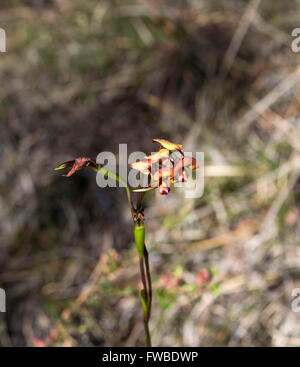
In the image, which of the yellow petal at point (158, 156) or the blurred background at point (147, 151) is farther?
the blurred background at point (147, 151)

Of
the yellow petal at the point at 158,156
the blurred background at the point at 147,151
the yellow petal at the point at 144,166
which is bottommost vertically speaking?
the yellow petal at the point at 144,166

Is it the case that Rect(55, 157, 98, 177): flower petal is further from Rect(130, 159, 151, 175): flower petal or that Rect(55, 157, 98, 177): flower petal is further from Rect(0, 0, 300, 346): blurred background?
Rect(0, 0, 300, 346): blurred background

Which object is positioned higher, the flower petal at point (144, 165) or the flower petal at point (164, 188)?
the flower petal at point (144, 165)

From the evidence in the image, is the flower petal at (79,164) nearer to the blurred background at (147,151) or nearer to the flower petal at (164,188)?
the flower petal at (164,188)

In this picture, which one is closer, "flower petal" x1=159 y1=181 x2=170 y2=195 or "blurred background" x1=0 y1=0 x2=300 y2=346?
"flower petal" x1=159 y1=181 x2=170 y2=195

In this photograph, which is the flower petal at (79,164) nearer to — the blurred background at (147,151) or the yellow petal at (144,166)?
the yellow petal at (144,166)

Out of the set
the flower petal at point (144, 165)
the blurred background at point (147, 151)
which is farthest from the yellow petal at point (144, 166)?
the blurred background at point (147, 151)

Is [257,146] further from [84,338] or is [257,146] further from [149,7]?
[84,338]

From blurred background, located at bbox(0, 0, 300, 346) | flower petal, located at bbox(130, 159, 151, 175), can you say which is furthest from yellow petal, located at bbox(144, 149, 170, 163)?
blurred background, located at bbox(0, 0, 300, 346)
